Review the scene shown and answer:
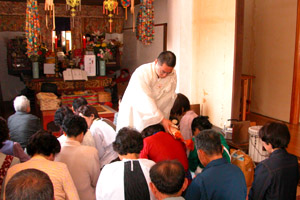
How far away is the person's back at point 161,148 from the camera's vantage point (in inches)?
90.7

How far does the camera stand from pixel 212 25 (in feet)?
17.9

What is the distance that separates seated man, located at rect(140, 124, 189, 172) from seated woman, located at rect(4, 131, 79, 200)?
1.93 ft

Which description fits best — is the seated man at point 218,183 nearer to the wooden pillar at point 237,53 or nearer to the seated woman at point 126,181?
the seated woman at point 126,181

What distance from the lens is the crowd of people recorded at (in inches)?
67.0

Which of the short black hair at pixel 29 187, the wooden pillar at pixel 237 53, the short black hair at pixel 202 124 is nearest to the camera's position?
the short black hair at pixel 29 187

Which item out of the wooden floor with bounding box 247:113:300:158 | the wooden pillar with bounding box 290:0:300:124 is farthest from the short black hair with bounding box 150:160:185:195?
the wooden pillar with bounding box 290:0:300:124

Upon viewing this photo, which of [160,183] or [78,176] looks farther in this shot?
[78,176]

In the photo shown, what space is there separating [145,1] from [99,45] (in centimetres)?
197

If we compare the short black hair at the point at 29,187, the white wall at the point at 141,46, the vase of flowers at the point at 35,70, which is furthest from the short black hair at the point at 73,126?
the vase of flowers at the point at 35,70

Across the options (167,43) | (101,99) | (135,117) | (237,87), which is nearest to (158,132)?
(135,117)

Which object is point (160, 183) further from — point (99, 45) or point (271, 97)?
point (99, 45)

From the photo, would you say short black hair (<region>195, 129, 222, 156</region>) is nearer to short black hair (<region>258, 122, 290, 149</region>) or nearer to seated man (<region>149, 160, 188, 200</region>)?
seated man (<region>149, 160, 188, 200</region>)

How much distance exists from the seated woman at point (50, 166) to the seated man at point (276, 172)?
140 centimetres

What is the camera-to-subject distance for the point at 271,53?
6895 mm
